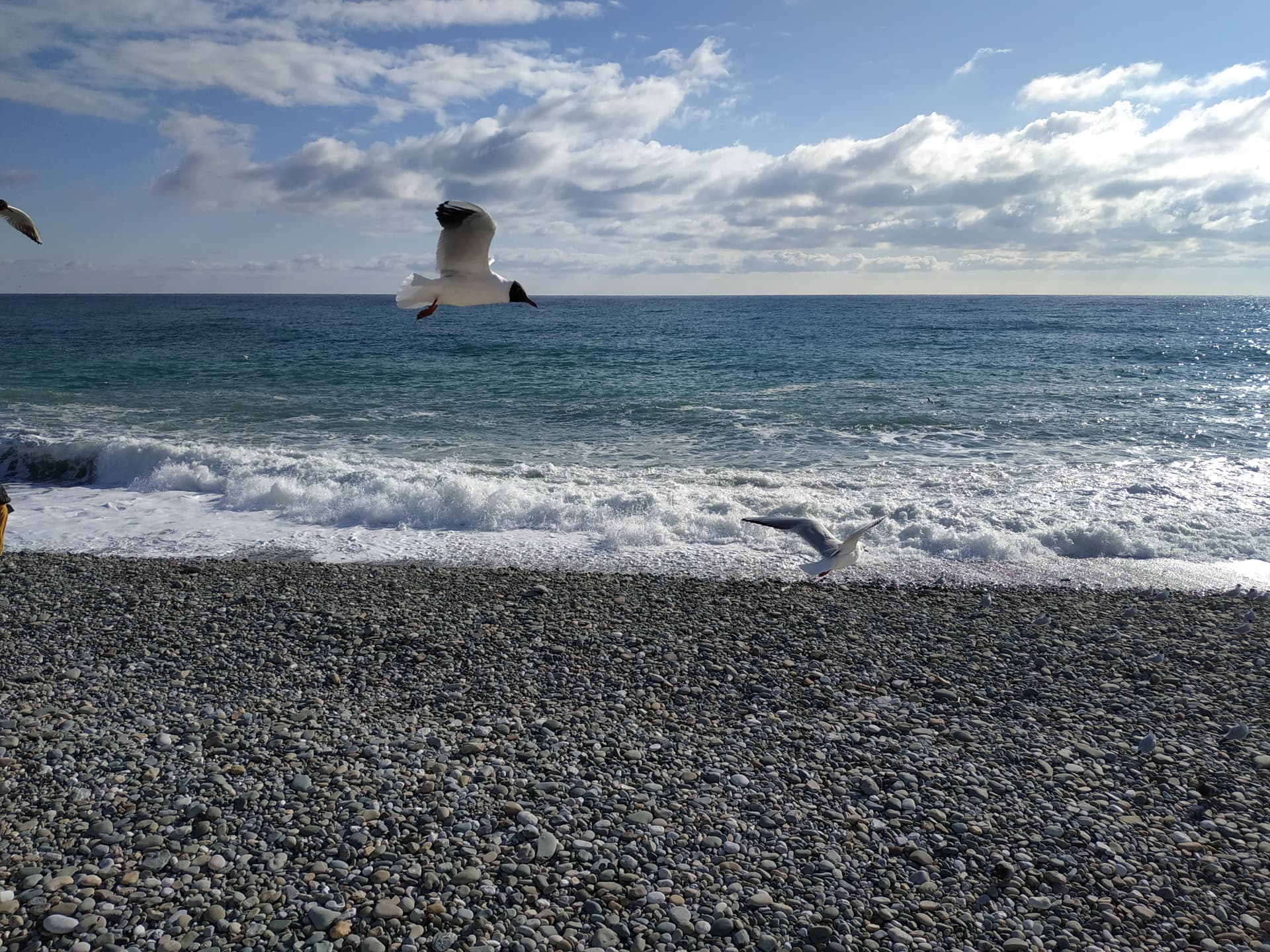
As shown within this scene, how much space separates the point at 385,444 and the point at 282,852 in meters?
13.5

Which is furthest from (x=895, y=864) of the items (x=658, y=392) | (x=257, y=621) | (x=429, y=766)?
(x=658, y=392)

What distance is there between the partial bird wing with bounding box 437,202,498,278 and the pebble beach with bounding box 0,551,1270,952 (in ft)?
9.89

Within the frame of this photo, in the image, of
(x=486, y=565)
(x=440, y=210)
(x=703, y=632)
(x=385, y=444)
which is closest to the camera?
(x=440, y=210)

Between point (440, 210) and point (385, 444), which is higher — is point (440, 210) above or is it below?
above

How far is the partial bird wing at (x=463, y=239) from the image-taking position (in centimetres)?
541

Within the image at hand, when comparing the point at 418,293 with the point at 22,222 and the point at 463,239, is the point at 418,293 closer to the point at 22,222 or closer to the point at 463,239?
the point at 463,239

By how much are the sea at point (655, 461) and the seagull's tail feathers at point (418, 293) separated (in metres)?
4.69

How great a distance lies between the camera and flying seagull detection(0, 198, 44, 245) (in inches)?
289

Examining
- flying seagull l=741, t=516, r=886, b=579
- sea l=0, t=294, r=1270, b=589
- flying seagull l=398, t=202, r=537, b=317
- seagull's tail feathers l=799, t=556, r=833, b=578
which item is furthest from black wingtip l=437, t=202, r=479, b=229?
sea l=0, t=294, r=1270, b=589

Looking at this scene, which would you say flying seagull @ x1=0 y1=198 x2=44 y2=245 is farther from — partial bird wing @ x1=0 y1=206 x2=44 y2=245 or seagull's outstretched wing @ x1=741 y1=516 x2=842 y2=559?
seagull's outstretched wing @ x1=741 y1=516 x2=842 y2=559

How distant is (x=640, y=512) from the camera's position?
458 inches

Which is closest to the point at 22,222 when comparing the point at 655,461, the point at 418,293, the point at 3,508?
the point at 3,508

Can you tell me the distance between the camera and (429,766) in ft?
16.3

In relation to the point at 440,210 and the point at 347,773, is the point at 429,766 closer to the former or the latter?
the point at 347,773
